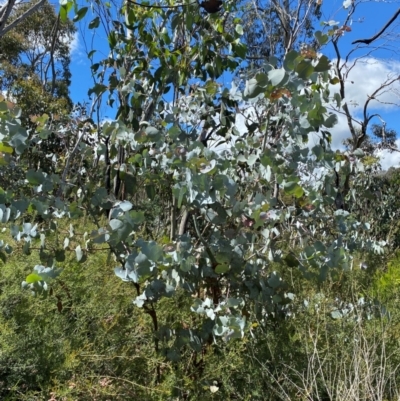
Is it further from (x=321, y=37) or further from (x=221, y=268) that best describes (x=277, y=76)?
(x=221, y=268)

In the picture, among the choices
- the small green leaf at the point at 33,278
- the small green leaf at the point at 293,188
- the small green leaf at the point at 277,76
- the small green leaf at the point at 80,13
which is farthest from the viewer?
the small green leaf at the point at 80,13

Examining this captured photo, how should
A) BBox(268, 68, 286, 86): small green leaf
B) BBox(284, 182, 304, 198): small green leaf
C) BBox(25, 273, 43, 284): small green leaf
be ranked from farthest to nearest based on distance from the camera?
BBox(284, 182, 304, 198): small green leaf, BBox(25, 273, 43, 284): small green leaf, BBox(268, 68, 286, 86): small green leaf

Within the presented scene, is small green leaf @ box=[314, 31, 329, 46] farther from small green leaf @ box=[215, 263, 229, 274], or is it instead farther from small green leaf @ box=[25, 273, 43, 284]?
small green leaf @ box=[25, 273, 43, 284]

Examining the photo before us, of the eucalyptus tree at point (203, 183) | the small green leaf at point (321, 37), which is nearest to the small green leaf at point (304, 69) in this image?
the eucalyptus tree at point (203, 183)

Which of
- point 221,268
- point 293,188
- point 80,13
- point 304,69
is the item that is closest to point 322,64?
point 304,69

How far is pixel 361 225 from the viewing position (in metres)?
2.06

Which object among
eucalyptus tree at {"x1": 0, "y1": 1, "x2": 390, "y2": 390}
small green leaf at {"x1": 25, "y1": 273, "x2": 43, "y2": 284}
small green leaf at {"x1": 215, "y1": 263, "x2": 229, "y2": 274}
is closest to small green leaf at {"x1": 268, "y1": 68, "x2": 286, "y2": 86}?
eucalyptus tree at {"x1": 0, "y1": 1, "x2": 390, "y2": 390}

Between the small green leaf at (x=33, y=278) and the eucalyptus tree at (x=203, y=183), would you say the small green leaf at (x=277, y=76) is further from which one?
the small green leaf at (x=33, y=278)

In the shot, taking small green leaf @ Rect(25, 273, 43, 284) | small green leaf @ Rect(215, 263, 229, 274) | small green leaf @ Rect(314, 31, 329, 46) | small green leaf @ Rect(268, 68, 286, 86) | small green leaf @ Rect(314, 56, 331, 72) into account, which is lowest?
small green leaf @ Rect(25, 273, 43, 284)

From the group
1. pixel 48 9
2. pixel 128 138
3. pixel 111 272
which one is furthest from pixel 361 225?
pixel 48 9

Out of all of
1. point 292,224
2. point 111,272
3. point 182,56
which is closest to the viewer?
point 292,224

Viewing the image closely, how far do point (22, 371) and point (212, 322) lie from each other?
2.15 feet

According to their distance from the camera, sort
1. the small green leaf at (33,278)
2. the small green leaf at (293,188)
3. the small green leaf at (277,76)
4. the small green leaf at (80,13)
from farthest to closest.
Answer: the small green leaf at (80,13) → the small green leaf at (293,188) → the small green leaf at (33,278) → the small green leaf at (277,76)

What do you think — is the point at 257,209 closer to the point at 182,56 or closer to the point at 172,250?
the point at 172,250
